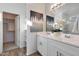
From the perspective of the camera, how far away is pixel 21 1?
5.41 ft

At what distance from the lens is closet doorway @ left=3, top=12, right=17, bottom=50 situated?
1.65 meters

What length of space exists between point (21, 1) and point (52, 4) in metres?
0.53

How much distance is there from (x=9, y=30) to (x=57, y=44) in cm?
85

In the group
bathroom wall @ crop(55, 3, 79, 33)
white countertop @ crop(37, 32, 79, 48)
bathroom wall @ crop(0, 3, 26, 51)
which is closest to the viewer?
white countertop @ crop(37, 32, 79, 48)

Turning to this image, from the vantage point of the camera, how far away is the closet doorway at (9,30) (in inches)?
65.1

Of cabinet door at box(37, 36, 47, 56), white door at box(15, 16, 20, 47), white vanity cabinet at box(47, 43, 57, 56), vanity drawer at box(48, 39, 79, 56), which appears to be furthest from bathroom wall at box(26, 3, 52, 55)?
vanity drawer at box(48, 39, 79, 56)

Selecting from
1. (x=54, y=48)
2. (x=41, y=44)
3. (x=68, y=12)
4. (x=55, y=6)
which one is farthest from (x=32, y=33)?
(x=68, y=12)

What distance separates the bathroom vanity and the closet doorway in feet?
1.62

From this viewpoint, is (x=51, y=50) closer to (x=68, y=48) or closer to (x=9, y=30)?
(x=68, y=48)

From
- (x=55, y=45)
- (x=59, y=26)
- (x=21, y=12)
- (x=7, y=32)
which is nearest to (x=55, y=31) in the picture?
(x=59, y=26)

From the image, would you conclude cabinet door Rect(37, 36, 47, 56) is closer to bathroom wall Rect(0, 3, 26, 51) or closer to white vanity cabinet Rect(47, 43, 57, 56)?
white vanity cabinet Rect(47, 43, 57, 56)

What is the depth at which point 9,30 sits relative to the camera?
1677 millimetres

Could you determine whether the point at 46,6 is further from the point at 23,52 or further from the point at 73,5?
the point at 23,52

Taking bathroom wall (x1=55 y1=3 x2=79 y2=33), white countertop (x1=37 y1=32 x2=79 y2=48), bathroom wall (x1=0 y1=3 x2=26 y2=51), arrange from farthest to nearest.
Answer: bathroom wall (x1=0 y1=3 x2=26 y2=51)
bathroom wall (x1=55 y1=3 x2=79 y2=33)
white countertop (x1=37 y1=32 x2=79 y2=48)
